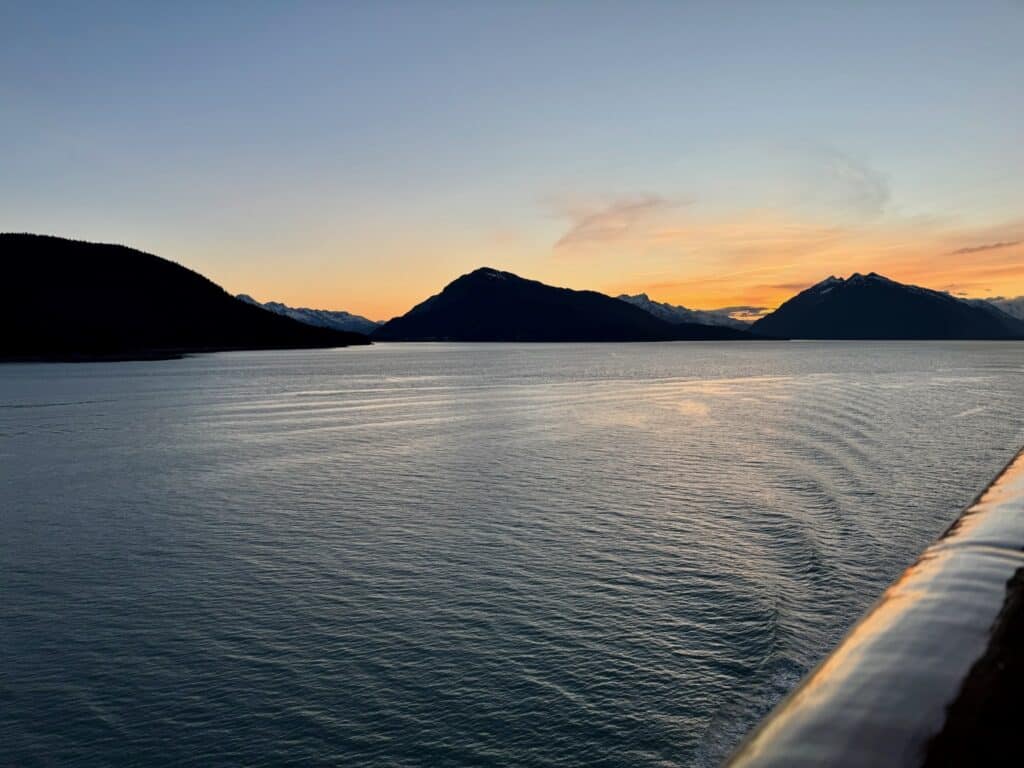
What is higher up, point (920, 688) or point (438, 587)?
point (920, 688)

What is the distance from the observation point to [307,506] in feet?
100

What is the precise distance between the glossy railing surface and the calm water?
913 cm

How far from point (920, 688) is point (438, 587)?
17861mm

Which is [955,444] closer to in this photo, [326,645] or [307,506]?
[307,506]

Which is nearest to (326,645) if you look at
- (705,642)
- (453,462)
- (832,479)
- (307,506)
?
(705,642)

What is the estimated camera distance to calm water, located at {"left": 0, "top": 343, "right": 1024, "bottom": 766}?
13.3 metres

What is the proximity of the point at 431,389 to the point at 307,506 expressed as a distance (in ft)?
230

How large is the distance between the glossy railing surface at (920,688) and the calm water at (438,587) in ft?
30.0

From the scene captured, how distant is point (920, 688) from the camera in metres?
3.42

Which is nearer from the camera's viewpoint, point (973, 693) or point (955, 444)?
point (973, 693)

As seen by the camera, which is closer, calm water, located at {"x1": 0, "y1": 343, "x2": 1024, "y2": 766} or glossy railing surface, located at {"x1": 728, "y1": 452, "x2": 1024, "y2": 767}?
glossy railing surface, located at {"x1": 728, "y1": 452, "x2": 1024, "y2": 767}

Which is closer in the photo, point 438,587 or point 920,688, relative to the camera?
point 920,688

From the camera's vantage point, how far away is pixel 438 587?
2027cm

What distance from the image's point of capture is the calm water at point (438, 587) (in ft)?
43.7
